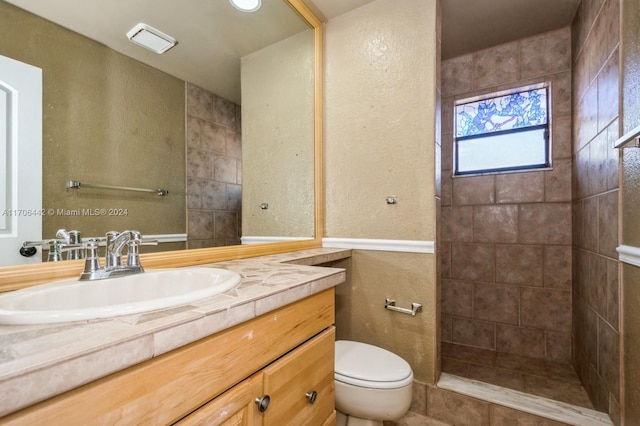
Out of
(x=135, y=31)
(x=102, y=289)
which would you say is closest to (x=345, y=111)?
(x=135, y=31)

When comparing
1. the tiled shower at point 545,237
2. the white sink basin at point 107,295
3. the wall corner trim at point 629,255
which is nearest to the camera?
the white sink basin at point 107,295

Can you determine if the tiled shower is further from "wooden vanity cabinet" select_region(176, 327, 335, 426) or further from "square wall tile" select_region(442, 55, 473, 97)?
"wooden vanity cabinet" select_region(176, 327, 335, 426)

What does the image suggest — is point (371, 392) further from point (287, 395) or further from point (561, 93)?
point (561, 93)

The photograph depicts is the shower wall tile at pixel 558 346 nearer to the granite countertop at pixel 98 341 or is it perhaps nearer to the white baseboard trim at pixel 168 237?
the granite countertop at pixel 98 341

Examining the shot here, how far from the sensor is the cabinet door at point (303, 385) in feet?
2.43

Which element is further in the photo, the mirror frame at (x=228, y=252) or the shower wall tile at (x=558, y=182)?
the shower wall tile at (x=558, y=182)

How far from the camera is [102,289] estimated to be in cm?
79

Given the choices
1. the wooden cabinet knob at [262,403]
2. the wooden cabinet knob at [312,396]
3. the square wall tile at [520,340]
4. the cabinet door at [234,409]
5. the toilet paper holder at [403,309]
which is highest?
the cabinet door at [234,409]

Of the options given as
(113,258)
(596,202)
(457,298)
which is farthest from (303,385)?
(457,298)

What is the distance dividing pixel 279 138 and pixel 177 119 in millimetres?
652

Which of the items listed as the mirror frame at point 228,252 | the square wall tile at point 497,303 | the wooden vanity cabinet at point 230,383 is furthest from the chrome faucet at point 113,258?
the square wall tile at point 497,303

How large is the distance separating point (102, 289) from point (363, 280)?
1232mm

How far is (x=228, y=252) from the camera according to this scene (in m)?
1.29

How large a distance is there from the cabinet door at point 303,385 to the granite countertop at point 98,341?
19 centimetres
